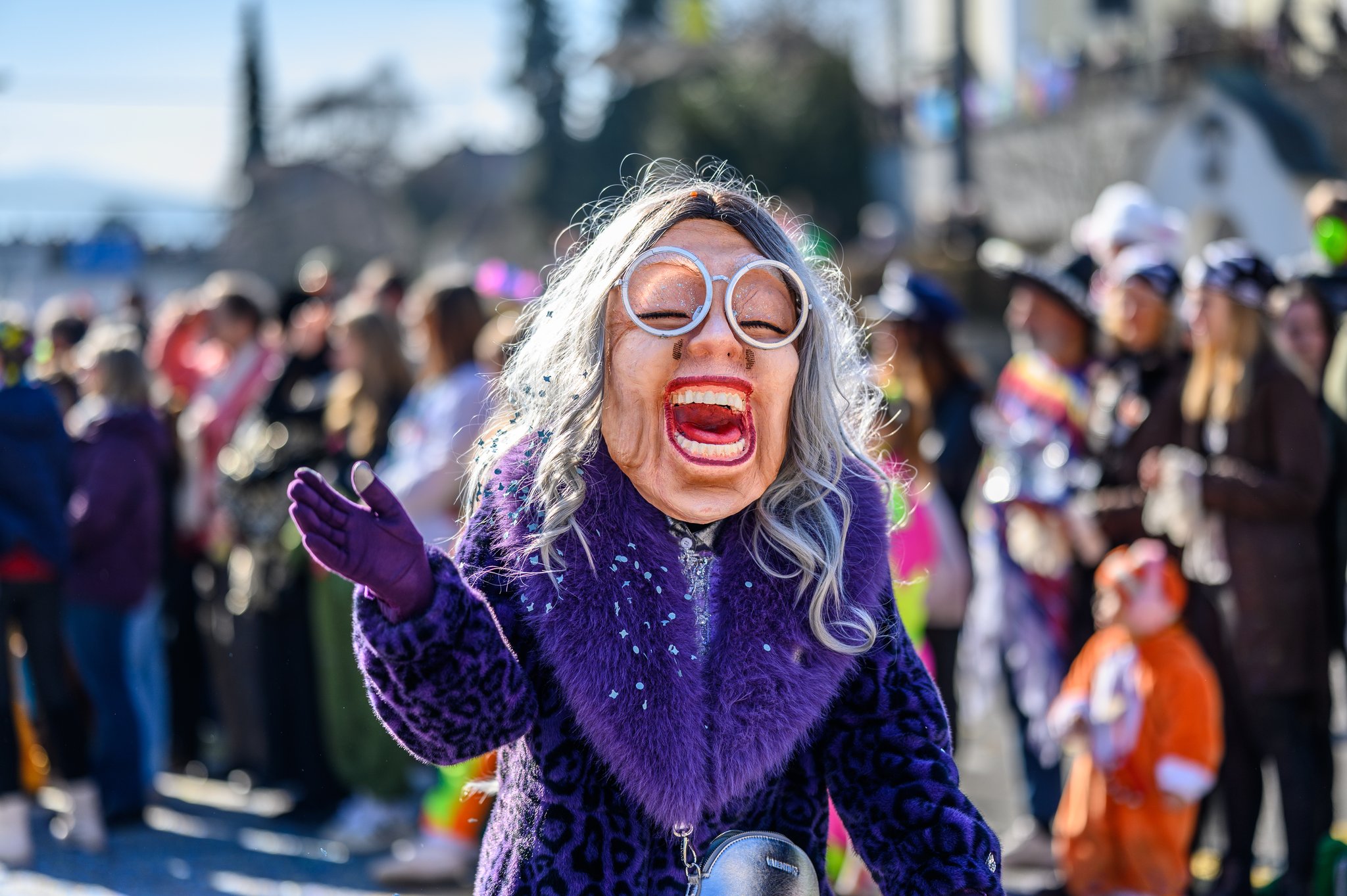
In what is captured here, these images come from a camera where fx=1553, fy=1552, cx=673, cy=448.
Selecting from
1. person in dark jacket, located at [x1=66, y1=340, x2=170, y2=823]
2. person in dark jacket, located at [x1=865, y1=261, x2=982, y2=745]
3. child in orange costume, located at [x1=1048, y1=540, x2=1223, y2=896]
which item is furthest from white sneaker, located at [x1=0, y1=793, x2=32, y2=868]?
child in orange costume, located at [x1=1048, y1=540, x2=1223, y2=896]

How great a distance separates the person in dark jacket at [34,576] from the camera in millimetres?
5574

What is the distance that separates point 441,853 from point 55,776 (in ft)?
5.99

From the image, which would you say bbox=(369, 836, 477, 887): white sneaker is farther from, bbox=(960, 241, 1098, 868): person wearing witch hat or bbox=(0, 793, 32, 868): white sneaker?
bbox=(960, 241, 1098, 868): person wearing witch hat

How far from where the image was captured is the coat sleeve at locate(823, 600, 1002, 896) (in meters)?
2.19

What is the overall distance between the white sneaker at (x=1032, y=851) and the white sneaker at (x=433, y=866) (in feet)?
5.88

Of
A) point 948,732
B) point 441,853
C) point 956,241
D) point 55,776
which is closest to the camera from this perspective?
point 948,732

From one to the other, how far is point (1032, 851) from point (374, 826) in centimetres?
235

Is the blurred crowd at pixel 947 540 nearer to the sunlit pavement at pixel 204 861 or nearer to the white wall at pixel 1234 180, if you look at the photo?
the sunlit pavement at pixel 204 861

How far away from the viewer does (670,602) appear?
2.27 m

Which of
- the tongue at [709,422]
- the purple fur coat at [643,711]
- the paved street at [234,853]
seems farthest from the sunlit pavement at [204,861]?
the tongue at [709,422]

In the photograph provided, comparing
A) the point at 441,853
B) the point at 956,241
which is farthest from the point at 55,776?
the point at 956,241

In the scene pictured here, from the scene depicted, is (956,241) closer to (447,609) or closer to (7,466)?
(7,466)

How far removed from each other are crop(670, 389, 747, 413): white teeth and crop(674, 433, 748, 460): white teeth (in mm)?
53

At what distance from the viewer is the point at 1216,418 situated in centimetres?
471
